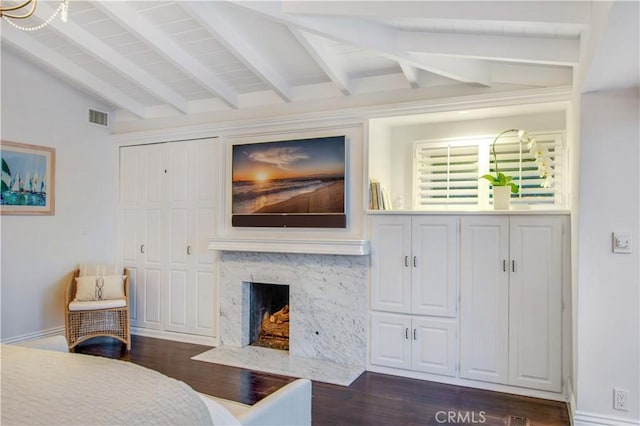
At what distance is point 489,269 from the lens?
352 cm

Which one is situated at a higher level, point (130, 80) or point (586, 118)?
point (130, 80)

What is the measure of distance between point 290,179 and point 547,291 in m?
2.41

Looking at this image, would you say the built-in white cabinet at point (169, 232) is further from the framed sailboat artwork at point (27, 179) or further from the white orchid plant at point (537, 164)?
the white orchid plant at point (537, 164)

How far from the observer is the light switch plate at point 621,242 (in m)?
2.66

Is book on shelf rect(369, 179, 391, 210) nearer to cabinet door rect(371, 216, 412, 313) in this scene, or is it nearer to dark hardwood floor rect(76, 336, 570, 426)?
cabinet door rect(371, 216, 412, 313)

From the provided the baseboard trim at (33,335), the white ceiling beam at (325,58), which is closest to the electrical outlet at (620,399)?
the white ceiling beam at (325,58)

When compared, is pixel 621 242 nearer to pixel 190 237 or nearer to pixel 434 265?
pixel 434 265

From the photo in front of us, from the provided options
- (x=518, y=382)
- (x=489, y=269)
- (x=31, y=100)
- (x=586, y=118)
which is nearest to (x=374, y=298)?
(x=489, y=269)

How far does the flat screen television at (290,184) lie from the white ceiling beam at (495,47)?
1.22 metres

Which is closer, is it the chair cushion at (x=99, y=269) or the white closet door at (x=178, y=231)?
the chair cushion at (x=99, y=269)

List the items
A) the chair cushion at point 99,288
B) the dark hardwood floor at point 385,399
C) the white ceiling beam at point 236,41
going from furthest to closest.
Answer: the chair cushion at point 99,288
the white ceiling beam at point 236,41
the dark hardwood floor at point 385,399

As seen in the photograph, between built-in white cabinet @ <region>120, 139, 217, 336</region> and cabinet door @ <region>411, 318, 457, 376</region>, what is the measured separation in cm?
219

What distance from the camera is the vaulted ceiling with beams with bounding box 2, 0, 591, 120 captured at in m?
2.70

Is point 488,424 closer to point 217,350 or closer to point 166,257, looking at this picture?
point 217,350
